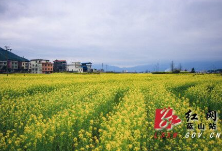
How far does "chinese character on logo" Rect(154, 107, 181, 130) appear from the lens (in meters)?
6.65

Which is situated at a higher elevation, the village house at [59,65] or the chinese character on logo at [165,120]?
the village house at [59,65]

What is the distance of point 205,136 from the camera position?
5402 millimetres

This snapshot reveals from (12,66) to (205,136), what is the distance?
106m

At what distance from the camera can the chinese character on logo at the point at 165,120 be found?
21.8 ft

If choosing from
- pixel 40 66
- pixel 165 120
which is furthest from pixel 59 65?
pixel 165 120

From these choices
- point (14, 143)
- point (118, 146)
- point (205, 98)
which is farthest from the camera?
point (205, 98)

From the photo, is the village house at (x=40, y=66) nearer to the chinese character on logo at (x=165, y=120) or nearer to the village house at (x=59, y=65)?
the village house at (x=59, y=65)

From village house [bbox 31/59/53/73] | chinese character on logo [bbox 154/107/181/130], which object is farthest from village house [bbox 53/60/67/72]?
chinese character on logo [bbox 154/107/181/130]

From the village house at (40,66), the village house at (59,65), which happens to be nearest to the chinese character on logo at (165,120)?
the village house at (40,66)

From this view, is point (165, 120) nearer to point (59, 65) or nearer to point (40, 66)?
point (40, 66)

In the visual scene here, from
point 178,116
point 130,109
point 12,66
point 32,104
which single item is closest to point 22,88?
point 32,104

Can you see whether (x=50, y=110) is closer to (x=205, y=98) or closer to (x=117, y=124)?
(x=117, y=124)

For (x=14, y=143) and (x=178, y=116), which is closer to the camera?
(x=14, y=143)

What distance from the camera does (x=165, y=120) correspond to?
693 centimetres
